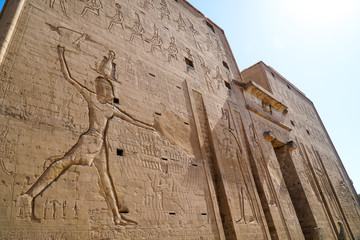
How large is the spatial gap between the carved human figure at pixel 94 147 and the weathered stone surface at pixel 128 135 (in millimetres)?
16

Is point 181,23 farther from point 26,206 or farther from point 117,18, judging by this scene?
point 26,206

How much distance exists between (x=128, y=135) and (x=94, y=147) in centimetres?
72

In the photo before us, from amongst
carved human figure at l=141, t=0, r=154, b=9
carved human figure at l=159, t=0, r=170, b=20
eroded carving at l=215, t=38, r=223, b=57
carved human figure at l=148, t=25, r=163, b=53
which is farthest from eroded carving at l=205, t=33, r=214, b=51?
carved human figure at l=148, t=25, r=163, b=53

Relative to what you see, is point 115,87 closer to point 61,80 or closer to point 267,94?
point 61,80

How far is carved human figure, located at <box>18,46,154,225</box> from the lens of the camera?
3050mm

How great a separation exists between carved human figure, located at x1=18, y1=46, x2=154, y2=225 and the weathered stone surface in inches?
0.6

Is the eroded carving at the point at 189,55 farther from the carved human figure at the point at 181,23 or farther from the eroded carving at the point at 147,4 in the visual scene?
the eroded carving at the point at 147,4

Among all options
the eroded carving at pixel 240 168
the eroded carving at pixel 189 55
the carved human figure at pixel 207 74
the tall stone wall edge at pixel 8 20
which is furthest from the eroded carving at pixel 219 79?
the tall stone wall edge at pixel 8 20

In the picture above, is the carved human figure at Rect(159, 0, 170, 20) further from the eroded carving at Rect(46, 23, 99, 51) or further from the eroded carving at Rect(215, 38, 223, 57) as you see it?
the eroded carving at Rect(46, 23, 99, 51)

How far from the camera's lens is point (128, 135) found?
4289 mm

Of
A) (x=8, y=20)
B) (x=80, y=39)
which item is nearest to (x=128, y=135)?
(x=80, y=39)

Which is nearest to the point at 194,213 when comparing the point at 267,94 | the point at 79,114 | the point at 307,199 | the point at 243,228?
the point at 243,228

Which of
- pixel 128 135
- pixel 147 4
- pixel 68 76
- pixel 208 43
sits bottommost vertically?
pixel 128 135

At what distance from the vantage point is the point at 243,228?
213 inches
